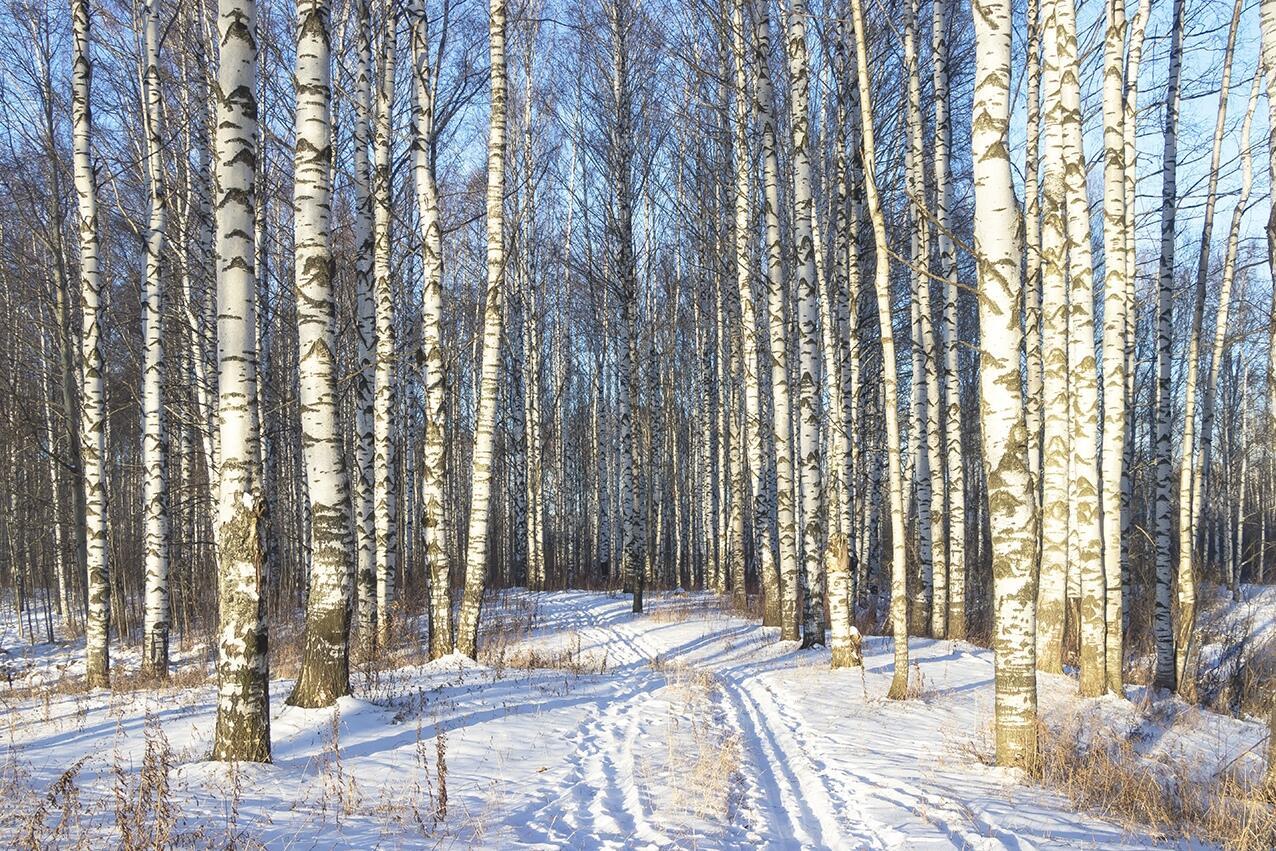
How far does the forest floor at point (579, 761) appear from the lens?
158 inches

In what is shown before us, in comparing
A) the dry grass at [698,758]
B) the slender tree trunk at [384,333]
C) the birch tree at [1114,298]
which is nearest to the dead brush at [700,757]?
the dry grass at [698,758]

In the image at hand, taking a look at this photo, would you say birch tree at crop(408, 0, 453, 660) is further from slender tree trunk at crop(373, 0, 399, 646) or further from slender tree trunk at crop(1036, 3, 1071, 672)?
slender tree trunk at crop(1036, 3, 1071, 672)

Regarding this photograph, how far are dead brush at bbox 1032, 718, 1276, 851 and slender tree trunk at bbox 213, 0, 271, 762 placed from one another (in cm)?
522

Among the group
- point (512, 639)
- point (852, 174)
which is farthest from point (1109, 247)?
point (512, 639)

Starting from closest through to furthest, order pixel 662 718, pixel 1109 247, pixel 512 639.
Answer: pixel 662 718 → pixel 1109 247 → pixel 512 639

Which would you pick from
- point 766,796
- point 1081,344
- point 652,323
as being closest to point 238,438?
point 766,796

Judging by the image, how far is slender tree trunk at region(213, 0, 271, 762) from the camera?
4.95m

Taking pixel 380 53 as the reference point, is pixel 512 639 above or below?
below

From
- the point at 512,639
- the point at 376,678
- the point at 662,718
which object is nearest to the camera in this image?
the point at 662,718

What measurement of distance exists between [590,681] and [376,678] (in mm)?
2491

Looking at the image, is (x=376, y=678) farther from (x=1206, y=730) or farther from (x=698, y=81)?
(x=698, y=81)

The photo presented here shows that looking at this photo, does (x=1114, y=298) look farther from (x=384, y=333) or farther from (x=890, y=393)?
(x=384, y=333)

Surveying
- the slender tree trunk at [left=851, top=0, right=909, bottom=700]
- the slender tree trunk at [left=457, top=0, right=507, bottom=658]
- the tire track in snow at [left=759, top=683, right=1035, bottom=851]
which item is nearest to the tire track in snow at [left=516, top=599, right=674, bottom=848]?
the tire track in snow at [left=759, top=683, right=1035, bottom=851]

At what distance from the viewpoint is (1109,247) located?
894 centimetres
